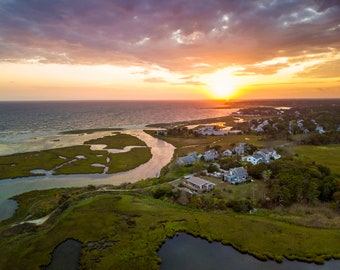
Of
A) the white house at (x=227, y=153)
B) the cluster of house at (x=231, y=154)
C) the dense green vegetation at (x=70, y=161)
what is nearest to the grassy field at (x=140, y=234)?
the cluster of house at (x=231, y=154)

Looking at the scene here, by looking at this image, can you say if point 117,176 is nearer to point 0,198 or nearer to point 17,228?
point 0,198

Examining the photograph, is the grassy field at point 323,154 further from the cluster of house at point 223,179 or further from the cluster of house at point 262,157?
the cluster of house at point 223,179

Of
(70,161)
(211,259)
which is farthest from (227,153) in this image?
(211,259)

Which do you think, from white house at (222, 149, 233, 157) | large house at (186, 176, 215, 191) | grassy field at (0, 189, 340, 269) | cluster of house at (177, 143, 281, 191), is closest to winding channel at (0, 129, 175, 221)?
cluster of house at (177, 143, 281, 191)

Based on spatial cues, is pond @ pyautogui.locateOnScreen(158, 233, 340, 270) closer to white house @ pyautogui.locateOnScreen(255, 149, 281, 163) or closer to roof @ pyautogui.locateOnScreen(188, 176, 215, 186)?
roof @ pyautogui.locateOnScreen(188, 176, 215, 186)

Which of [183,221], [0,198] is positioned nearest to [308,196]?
A: [183,221]

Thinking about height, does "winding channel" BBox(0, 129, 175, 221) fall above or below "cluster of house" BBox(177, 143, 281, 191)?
below
